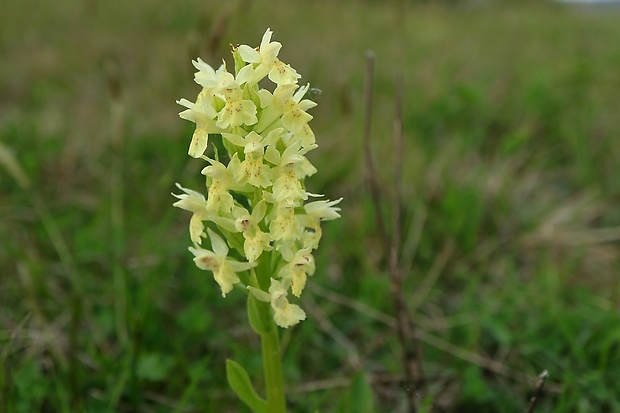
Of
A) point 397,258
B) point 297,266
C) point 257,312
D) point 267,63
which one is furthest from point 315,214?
point 397,258

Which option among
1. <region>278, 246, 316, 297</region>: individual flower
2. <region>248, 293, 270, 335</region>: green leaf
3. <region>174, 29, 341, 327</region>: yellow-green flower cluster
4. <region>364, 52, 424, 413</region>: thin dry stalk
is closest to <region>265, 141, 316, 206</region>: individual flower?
<region>174, 29, 341, 327</region>: yellow-green flower cluster

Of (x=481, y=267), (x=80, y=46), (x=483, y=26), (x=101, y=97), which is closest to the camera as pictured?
(x=481, y=267)

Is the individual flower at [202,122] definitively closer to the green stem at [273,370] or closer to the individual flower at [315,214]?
the individual flower at [315,214]

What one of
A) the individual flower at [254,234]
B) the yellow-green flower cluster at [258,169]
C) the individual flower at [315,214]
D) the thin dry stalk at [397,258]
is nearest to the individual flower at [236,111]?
the yellow-green flower cluster at [258,169]

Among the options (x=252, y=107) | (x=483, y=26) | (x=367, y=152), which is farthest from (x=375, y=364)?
(x=483, y=26)

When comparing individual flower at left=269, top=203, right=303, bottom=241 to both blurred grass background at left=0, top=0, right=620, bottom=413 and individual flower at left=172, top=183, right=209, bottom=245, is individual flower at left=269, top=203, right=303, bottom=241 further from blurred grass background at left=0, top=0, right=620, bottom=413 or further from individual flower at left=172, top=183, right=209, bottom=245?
blurred grass background at left=0, top=0, right=620, bottom=413

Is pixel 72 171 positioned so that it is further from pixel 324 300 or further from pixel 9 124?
pixel 324 300
